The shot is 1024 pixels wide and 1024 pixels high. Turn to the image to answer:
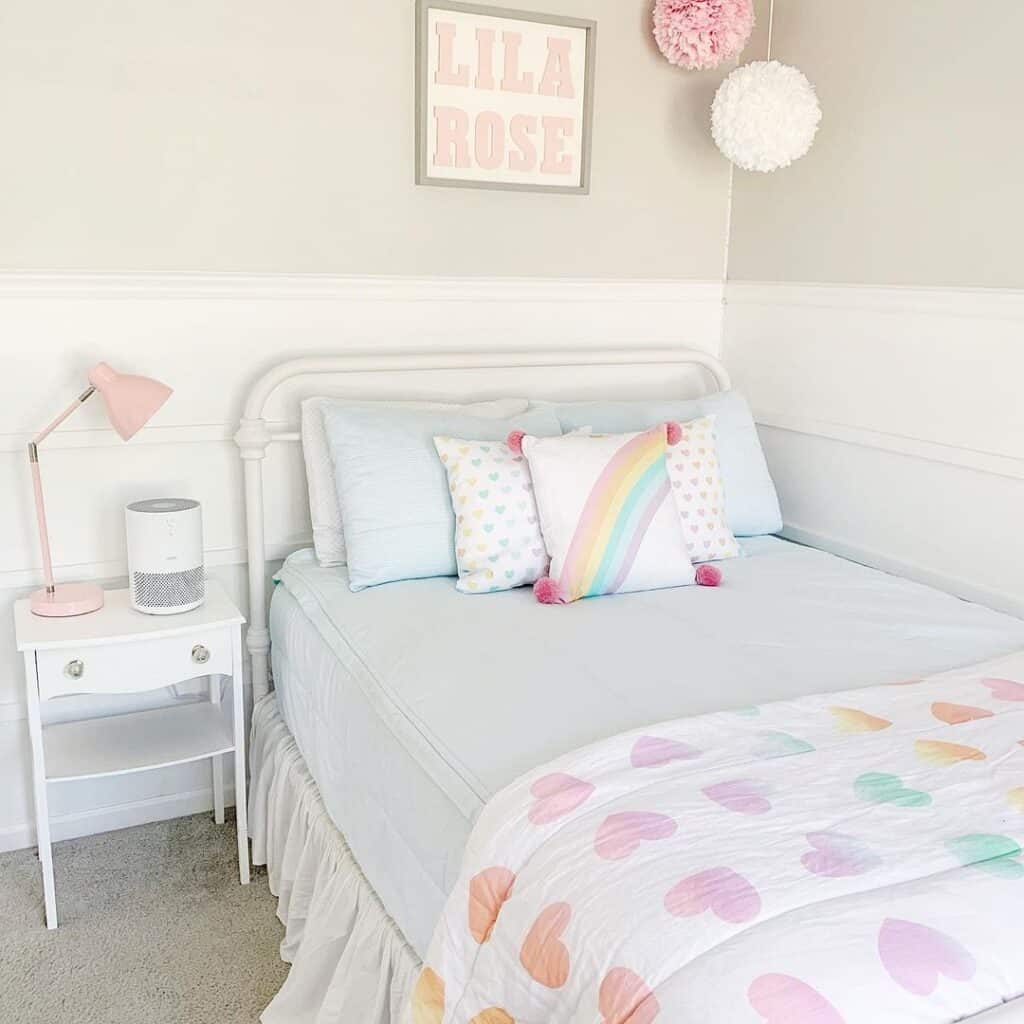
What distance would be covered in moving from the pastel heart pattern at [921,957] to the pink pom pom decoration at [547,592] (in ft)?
3.70

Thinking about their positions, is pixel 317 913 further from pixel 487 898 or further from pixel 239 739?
pixel 487 898

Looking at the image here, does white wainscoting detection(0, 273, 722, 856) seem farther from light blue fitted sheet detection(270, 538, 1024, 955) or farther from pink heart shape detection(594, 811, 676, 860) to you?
pink heart shape detection(594, 811, 676, 860)

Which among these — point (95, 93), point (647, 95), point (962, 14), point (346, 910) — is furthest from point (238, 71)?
point (346, 910)

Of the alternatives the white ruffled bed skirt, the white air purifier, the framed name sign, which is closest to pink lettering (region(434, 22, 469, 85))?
the framed name sign

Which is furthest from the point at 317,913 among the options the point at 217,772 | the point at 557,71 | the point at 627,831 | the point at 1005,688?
the point at 557,71

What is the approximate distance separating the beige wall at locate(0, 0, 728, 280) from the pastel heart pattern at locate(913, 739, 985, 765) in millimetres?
1624

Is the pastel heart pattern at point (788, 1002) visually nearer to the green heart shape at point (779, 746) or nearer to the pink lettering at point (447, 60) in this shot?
the green heart shape at point (779, 746)

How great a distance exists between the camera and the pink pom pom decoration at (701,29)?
2580 mm

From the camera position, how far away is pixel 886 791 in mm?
1312

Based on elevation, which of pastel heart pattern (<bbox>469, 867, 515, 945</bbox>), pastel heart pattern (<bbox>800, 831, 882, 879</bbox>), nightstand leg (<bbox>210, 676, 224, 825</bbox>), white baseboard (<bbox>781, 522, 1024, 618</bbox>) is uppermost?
pastel heart pattern (<bbox>800, 831, 882, 879</bbox>)

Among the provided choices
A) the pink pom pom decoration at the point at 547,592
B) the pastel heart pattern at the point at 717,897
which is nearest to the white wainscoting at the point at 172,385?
the pink pom pom decoration at the point at 547,592

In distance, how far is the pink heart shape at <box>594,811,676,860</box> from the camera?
121 cm

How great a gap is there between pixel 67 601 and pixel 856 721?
1.51m

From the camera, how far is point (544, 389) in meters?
2.79
